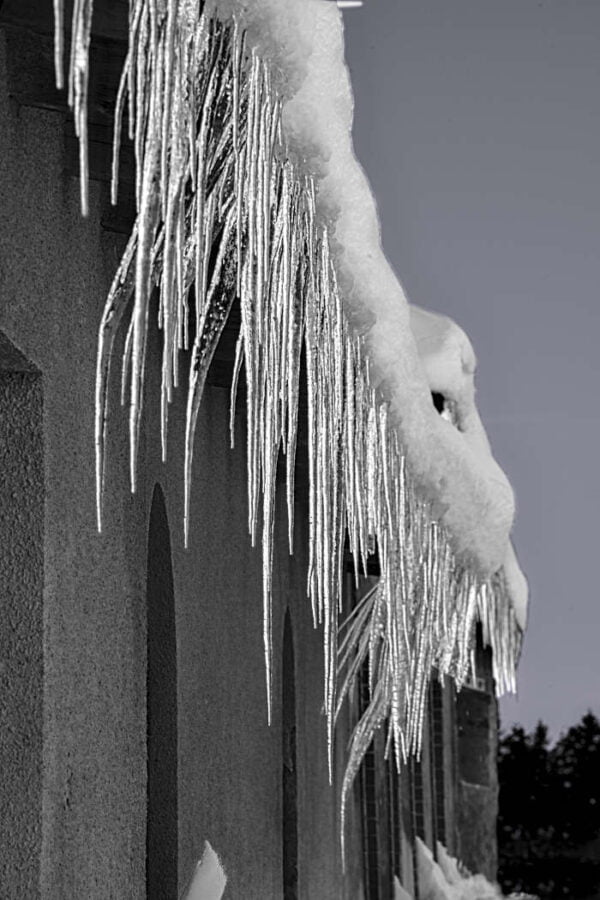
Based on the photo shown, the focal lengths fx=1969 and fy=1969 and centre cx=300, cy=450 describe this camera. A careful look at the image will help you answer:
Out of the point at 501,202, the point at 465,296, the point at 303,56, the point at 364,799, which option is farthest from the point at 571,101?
the point at 303,56

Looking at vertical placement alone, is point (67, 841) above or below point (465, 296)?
below

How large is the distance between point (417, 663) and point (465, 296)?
154ft

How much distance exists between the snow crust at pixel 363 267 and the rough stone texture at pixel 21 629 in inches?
32.1

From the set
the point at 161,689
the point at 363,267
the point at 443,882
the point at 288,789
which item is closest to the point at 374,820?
the point at 443,882

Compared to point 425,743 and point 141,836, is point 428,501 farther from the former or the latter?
point 425,743

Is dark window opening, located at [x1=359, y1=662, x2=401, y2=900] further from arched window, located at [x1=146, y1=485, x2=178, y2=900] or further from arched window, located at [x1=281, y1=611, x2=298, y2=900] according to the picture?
arched window, located at [x1=146, y1=485, x2=178, y2=900]

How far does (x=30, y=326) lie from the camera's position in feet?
14.5

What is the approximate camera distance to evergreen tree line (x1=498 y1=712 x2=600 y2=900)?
133 ft

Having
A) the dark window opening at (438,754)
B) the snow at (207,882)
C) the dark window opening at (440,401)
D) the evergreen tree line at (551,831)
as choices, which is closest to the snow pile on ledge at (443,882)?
the dark window opening at (438,754)

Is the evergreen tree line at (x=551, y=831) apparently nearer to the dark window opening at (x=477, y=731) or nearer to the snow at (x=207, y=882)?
the dark window opening at (x=477, y=731)

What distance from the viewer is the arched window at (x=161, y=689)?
612 cm

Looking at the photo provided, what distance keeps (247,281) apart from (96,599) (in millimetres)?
1449

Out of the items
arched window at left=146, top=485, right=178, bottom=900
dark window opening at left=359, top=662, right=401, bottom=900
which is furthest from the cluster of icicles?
dark window opening at left=359, top=662, right=401, bottom=900

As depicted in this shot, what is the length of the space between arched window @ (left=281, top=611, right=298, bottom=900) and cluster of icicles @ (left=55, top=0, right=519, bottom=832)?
2811 millimetres
